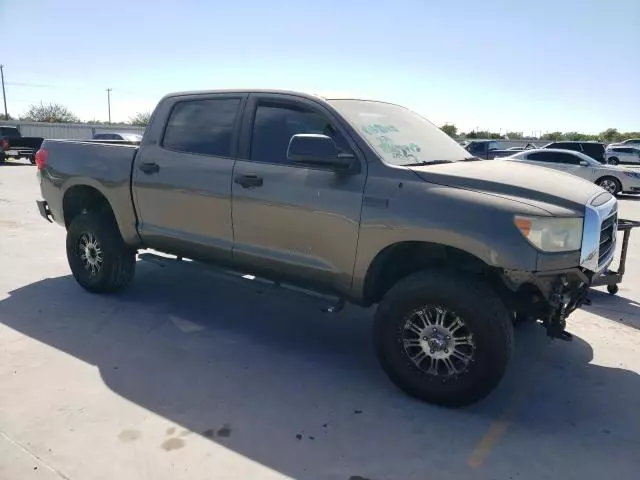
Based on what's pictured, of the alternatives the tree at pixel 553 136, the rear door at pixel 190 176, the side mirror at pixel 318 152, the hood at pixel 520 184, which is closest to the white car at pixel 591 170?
the hood at pixel 520 184

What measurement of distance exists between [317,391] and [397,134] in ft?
6.40

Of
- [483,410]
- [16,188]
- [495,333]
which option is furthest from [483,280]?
[16,188]

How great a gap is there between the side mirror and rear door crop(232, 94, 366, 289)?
0.37 feet

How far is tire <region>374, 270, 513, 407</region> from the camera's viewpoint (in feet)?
10.5

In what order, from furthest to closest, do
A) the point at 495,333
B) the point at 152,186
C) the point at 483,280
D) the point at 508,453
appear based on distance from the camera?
1. the point at 152,186
2. the point at 483,280
3. the point at 495,333
4. the point at 508,453

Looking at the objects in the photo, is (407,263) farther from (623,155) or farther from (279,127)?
(623,155)

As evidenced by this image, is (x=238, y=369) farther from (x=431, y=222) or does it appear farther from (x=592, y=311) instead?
(x=592, y=311)

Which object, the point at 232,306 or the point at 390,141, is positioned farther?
the point at 232,306

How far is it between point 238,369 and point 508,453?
1880 mm

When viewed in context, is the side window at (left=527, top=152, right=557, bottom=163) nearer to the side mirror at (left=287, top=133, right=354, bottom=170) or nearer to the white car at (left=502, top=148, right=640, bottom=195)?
the white car at (left=502, top=148, right=640, bottom=195)

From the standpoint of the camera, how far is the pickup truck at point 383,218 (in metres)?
3.19

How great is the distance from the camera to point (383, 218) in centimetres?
Result: 349

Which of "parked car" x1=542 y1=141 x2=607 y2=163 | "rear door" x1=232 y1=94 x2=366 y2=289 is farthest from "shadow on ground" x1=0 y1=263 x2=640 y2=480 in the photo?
"parked car" x1=542 y1=141 x2=607 y2=163

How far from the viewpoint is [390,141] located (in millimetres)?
3908
